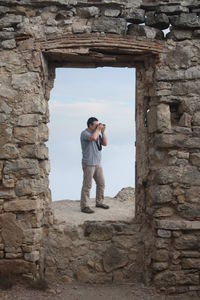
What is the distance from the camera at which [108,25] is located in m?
4.98

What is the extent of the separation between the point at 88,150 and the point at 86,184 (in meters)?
0.56

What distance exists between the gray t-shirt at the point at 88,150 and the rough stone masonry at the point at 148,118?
1.24 metres

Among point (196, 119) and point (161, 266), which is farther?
point (196, 119)

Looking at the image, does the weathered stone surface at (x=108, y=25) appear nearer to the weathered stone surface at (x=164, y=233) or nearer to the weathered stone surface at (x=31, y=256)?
the weathered stone surface at (x=164, y=233)

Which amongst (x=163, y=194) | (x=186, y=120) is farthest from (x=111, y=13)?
(x=163, y=194)

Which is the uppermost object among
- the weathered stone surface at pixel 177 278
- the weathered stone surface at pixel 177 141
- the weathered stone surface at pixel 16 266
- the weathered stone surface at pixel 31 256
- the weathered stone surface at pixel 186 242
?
the weathered stone surface at pixel 177 141

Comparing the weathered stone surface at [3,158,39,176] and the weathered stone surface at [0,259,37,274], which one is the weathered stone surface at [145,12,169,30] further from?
the weathered stone surface at [0,259,37,274]

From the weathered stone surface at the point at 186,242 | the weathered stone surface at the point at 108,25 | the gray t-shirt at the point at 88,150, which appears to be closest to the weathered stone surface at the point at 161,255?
the weathered stone surface at the point at 186,242

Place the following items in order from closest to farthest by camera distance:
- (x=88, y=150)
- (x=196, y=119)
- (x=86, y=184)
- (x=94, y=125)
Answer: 1. (x=196, y=119)
2. (x=86, y=184)
3. (x=88, y=150)
4. (x=94, y=125)

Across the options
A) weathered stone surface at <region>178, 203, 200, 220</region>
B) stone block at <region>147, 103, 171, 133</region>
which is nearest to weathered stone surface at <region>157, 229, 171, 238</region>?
weathered stone surface at <region>178, 203, 200, 220</region>

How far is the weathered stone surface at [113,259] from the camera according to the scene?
5.14 metres

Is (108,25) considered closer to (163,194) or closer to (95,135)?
(95,135)

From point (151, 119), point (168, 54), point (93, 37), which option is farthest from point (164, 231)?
point (93, 37)

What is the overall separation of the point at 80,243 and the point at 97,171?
1680 mm
